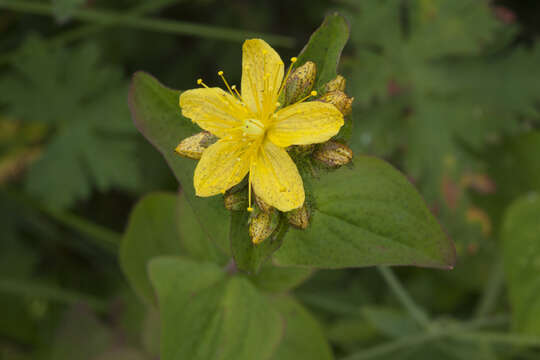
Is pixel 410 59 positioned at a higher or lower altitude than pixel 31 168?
higher

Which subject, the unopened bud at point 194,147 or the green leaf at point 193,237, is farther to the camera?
the green leaf at point 193,237

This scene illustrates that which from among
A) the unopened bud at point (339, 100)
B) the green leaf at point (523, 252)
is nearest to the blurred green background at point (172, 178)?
the green leaf at point (523, 252)

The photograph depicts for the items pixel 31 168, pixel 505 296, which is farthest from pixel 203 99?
pixel 505 296

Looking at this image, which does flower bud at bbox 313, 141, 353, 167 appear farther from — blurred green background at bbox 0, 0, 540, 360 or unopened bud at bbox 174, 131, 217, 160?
blurred green background at bbox 0, 0, 540, 360

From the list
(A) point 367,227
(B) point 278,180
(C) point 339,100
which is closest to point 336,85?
(C) point 339,100

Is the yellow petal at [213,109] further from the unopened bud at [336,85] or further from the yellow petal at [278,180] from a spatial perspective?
the unopened bud at [336,85]

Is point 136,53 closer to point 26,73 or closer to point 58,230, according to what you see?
point 26,73
